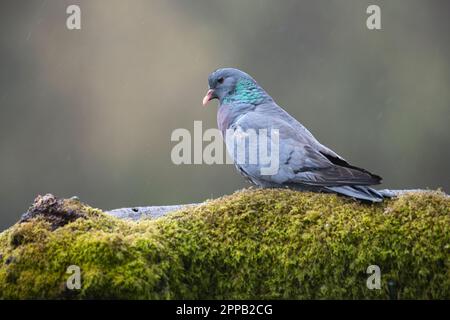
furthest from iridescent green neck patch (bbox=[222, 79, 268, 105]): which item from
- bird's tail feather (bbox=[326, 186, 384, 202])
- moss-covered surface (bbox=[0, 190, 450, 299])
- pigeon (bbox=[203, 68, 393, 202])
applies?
moss-covered surface (bbox=[0, 190, 450, 299])

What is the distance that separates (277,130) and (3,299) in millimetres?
2188

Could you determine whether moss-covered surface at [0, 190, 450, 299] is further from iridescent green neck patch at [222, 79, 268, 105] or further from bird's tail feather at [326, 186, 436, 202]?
iridescent green neck patch at [222, 79, 268, 105]

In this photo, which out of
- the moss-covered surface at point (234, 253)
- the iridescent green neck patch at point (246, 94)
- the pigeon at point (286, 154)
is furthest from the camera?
the iridescent green neck patch at point (246, 94)

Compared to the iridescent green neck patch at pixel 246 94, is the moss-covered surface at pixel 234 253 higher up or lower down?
lower down

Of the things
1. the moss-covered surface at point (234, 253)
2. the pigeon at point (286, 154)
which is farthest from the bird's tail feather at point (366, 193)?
the moss-covered surface at point (234, 253)

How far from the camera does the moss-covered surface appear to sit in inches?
120

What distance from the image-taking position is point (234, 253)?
129 inches

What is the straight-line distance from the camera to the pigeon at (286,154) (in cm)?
396

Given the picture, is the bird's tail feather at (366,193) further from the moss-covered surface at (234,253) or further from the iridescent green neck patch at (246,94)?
the iridescent green neck patch at (246,94)

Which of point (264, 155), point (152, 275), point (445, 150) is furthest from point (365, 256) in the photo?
point (445, 150)

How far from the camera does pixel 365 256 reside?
3195mm

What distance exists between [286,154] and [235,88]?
41.9 inches
